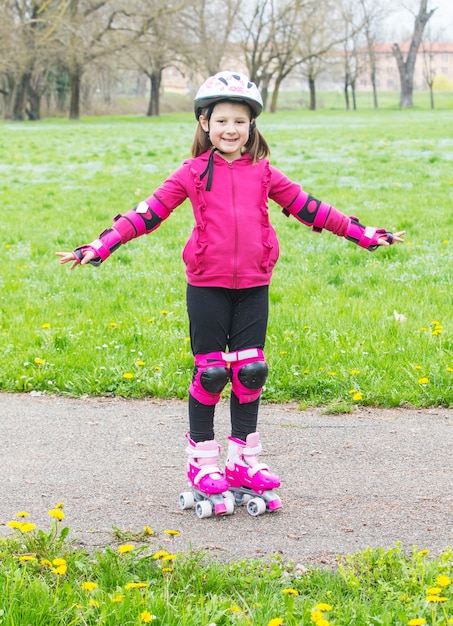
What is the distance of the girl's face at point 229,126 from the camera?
346 cm

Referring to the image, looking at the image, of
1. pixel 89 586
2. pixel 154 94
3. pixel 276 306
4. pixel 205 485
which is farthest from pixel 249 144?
pixel 154 94

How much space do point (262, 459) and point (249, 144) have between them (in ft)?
4.79

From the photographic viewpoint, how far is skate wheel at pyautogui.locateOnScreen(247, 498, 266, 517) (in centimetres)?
343

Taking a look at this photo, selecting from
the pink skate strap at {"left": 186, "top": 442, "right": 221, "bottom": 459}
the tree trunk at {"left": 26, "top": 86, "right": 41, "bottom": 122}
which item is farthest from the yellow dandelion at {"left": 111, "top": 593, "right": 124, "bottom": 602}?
the tree trunk at {"left": 26, "top": 86, "right": 41, "bottom": 122}

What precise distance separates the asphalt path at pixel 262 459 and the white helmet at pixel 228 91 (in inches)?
64.2

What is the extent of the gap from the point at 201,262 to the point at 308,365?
1804 mm

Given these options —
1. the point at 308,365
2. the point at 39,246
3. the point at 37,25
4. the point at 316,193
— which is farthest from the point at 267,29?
the point at 308,365

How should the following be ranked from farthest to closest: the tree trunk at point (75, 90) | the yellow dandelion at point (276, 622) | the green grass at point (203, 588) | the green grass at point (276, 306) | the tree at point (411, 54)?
the tree at point (411, 54)
the tree trunk at point (75, 90)
the green grass at point (276, 306)
the green grass at point (203, 588)
the yellow dandelion at point (276, 622)

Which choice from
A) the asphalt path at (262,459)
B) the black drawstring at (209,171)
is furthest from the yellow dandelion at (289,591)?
the black drawstring at (209,171)

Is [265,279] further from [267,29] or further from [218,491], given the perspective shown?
[267,29]

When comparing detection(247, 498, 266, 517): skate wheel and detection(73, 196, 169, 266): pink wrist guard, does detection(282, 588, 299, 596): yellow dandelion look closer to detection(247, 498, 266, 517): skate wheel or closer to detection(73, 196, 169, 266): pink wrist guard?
detection(247, 498, 266, 517): skate wheel

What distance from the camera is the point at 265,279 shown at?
3.52 meters

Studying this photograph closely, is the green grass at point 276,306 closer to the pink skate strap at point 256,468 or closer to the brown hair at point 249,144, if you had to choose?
the pink skate strap at point 256,468

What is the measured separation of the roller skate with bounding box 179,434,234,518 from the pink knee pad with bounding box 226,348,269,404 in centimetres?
28
